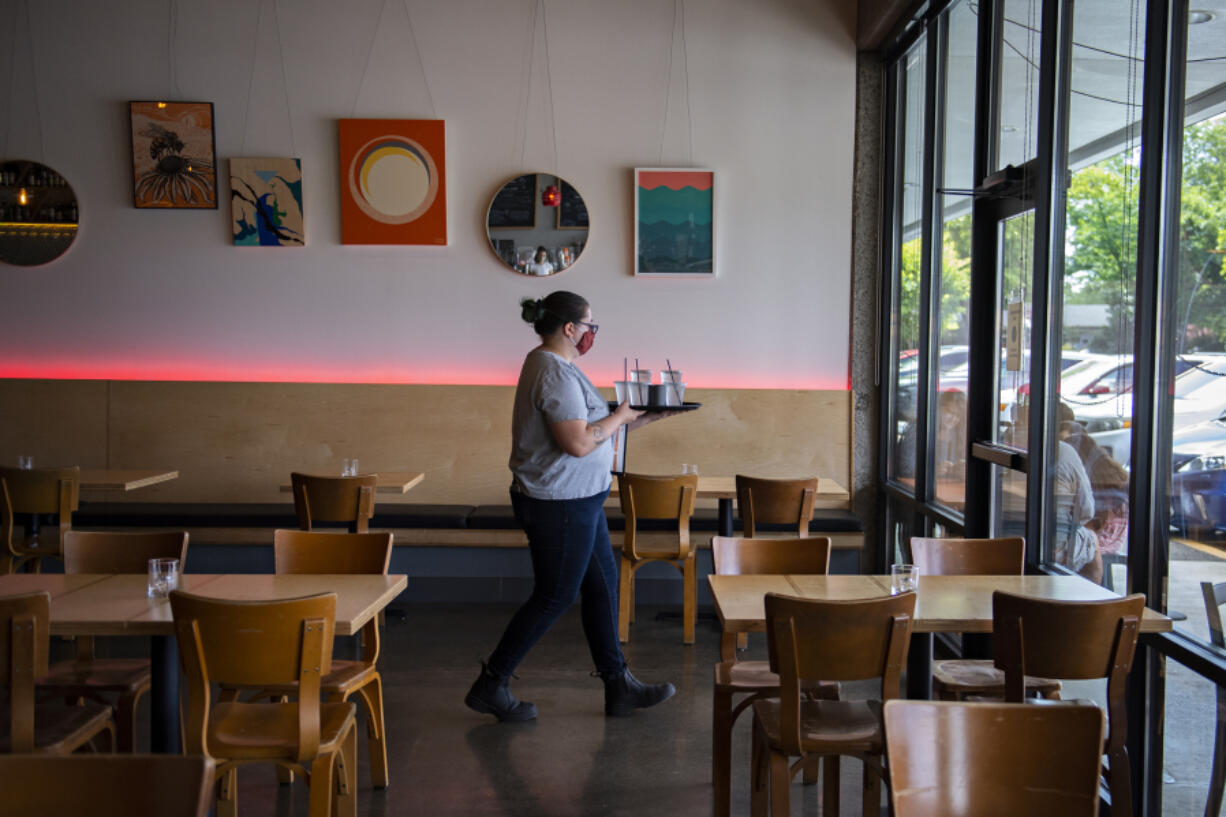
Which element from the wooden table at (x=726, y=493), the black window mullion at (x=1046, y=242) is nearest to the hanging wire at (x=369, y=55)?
the wooden table at (x=726, y=493)

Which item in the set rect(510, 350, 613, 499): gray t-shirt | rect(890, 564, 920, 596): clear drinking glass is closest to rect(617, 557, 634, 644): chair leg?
rect(510, 350, 613, 499): gray t-shirt

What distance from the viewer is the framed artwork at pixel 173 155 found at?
6.36 metres

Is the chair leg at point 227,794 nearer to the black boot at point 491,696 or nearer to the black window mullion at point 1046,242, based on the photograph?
the black boot at point 491,696

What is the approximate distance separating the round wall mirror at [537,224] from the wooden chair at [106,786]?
5.12m

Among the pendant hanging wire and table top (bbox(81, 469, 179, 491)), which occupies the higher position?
the pendant hanging wire

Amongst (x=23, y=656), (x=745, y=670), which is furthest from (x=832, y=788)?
(x=23, y=656)

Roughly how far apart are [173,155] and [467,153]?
1.92 m

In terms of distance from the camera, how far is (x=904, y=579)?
9.62 ft

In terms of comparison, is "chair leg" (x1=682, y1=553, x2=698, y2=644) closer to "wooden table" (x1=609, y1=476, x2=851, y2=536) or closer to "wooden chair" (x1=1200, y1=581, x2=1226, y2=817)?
"wooden table" (x1=609, y1=476, x2=851, y2=536)

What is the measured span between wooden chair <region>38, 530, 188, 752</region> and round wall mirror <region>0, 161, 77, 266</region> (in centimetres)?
392

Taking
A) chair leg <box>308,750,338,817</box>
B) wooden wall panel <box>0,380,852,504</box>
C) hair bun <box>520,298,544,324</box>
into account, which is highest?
hair bun <box>520,298,544,324</box>

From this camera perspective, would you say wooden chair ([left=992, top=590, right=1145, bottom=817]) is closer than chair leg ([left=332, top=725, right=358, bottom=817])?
Yes

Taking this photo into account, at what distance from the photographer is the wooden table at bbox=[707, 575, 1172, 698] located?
2.61 metres

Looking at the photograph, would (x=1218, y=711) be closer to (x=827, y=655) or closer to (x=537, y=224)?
(x=827, y=655)
